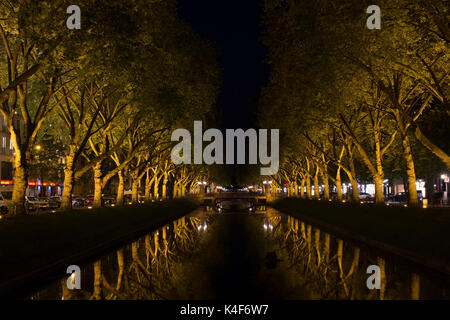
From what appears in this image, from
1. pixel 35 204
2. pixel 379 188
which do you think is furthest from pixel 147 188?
pixel 379 188

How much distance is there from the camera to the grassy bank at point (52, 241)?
40.4 ft

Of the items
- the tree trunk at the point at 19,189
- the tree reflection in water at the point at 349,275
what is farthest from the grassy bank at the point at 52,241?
the tree reflection in water at the point at 349,275

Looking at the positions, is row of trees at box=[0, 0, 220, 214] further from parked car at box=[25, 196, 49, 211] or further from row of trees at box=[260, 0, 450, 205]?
parked car at box=[25, 196, 49, 211]

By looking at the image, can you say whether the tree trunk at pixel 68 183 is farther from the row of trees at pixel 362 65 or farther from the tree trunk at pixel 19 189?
the row of trees at pixel 362 65

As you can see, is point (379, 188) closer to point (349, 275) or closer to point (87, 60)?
point (349, 275)

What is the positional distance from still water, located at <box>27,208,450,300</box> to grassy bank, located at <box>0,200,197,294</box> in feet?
2.61

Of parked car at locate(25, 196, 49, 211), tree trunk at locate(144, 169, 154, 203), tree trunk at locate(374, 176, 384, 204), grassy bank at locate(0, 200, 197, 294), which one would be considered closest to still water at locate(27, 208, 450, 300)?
grassy bank at locate(0, 200, 197, 294)

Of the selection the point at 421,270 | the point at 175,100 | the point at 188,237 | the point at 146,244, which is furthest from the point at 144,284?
the point at 175,100

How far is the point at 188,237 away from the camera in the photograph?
81.1ft

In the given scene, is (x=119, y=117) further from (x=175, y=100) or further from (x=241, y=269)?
(x=241, y=269)

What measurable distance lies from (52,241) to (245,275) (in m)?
6.95

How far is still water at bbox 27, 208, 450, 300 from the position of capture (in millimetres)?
10375

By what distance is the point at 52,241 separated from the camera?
52.7 feet
